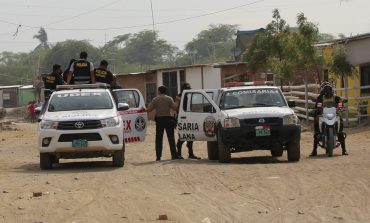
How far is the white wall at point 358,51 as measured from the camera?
1118 inches

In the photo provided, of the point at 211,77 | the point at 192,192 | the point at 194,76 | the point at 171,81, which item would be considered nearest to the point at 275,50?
the point at 211,77

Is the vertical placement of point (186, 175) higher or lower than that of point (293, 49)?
lower

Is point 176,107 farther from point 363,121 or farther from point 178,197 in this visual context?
point 363,121

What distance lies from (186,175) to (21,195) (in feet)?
11.4

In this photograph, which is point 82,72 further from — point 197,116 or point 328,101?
point 328,101

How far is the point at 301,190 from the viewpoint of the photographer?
1075cm

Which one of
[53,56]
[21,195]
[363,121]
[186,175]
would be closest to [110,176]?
[186,175]

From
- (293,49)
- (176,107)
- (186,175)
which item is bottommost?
(186,175)

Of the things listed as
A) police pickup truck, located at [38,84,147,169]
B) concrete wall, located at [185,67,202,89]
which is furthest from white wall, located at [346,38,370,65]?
concrete wall, located at [185,67,202,89]

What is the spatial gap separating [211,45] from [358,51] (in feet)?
299

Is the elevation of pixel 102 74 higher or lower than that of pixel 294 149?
higher

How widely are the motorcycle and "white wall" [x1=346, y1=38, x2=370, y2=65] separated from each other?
474 inches

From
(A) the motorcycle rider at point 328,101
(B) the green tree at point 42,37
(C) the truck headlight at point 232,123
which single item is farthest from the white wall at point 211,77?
(B) the green tree at point 42,37

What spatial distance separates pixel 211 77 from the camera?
1877 inches
